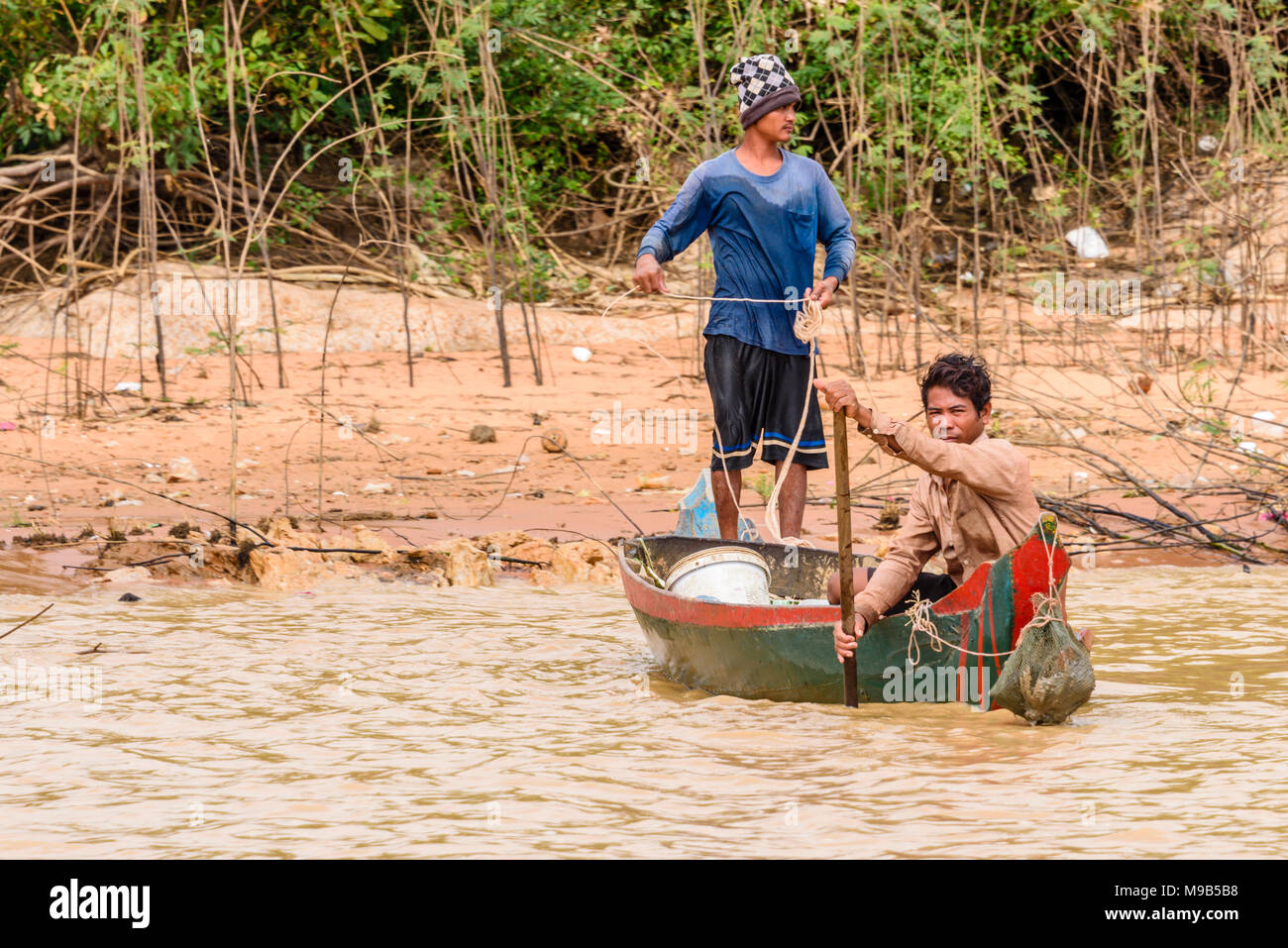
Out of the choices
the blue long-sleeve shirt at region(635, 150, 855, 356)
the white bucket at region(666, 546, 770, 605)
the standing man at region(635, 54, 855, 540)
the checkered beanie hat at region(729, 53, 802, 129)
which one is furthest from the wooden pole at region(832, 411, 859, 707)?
the checkered beanie hat at region(729, 53, 802, 129)

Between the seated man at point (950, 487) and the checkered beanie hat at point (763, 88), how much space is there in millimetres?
1543

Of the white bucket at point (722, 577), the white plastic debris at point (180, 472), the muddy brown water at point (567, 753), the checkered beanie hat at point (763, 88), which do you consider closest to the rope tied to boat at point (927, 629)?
the muddy brown water at point (567, 753)

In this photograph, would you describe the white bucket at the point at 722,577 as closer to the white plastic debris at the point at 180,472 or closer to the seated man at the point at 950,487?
the seated man at the point at 950,487

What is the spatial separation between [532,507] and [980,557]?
353 centimetres

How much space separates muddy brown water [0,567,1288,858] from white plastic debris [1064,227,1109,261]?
255 inches

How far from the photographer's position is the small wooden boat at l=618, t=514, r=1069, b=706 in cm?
370

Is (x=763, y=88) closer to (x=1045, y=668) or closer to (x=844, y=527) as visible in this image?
(x=844, y=527)

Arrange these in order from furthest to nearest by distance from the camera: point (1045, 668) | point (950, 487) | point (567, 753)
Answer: point (950, 487)
point (567, 753)
point (1045, 668)

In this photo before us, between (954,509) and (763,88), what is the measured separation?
1.82 metres

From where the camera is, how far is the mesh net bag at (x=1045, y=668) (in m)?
3.67

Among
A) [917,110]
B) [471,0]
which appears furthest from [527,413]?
Answer: [917,110]

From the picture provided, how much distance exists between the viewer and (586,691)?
4.52 m

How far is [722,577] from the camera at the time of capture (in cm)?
462

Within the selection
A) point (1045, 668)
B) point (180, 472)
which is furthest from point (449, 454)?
point (1045, 668)
